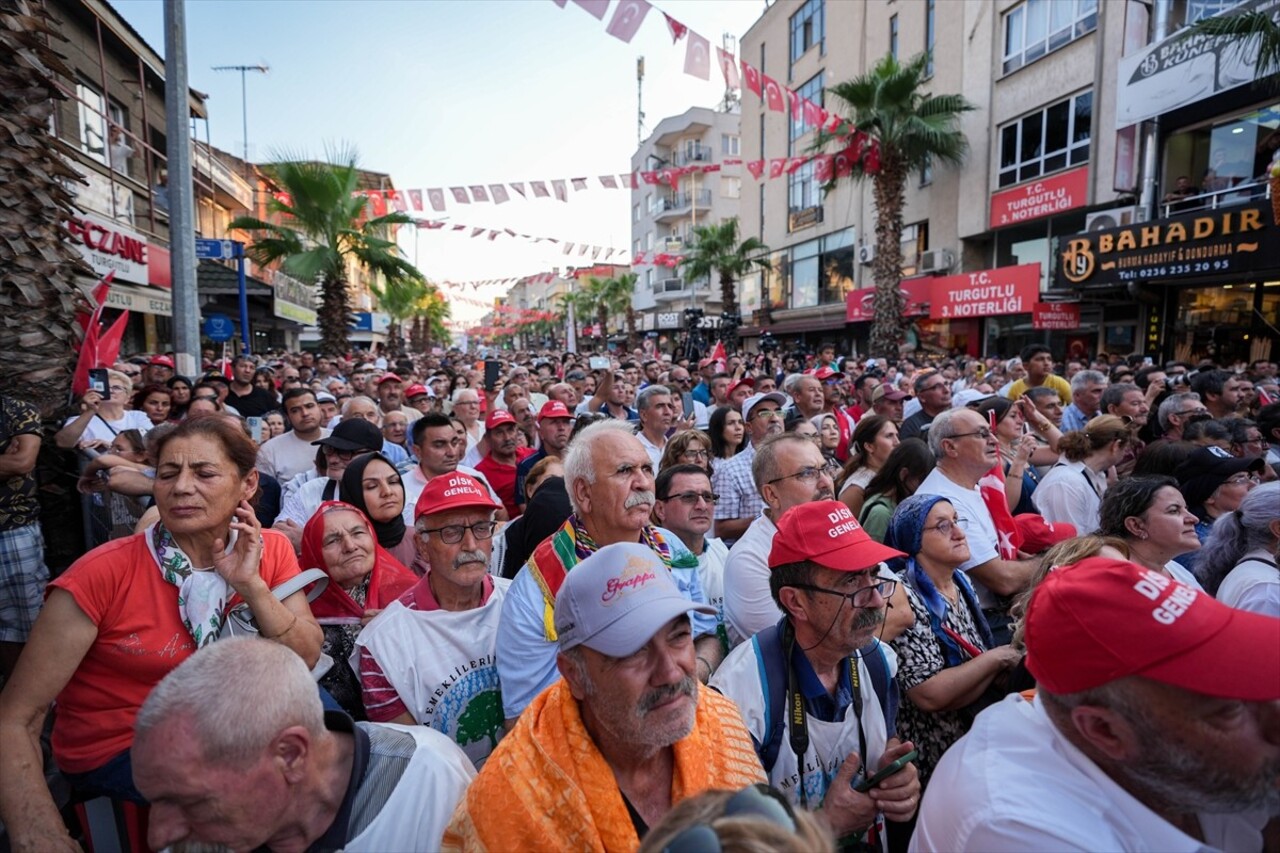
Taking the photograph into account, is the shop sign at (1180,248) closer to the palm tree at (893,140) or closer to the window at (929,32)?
the palm tree at (893,140)

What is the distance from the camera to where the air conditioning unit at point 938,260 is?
22.1 metres

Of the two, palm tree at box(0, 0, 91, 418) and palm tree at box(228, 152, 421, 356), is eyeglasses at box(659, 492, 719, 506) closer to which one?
palm tree at box(0, 0, 91, 418)

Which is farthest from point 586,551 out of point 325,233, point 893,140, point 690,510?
point 893,140

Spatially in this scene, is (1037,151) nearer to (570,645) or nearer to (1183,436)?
(1183,436)

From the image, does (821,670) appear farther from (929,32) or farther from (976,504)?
(929,32)

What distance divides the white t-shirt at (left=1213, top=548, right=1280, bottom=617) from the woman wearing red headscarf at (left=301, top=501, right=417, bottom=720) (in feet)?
11.2

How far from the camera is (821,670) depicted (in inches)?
88.0

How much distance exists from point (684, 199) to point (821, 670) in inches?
2096

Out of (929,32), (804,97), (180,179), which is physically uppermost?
(804,97)

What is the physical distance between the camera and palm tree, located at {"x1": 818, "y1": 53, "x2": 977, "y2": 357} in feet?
65.9

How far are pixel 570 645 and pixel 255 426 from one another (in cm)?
579

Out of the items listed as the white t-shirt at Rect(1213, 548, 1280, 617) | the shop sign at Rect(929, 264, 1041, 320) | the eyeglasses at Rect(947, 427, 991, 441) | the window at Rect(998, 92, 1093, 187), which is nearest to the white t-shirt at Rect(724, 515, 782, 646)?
the eyeglasses at Rect(947, 427, 991, 441)

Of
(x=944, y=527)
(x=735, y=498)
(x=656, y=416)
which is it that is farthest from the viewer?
(x=656, y=416)

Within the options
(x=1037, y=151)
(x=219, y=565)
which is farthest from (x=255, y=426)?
(x=1037, y=151)
